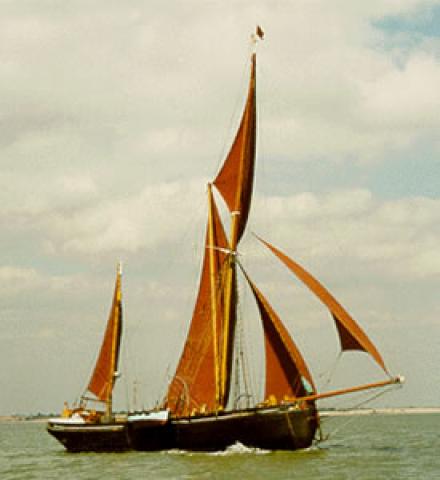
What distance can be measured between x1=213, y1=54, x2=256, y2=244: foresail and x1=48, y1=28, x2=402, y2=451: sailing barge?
0.05 m

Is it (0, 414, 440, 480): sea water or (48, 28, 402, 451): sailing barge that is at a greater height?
(48, 28, 402, 451): sailing barge

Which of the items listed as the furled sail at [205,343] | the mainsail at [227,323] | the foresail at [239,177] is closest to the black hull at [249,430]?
the mainsail at [227,323]

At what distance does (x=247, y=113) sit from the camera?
4809cm

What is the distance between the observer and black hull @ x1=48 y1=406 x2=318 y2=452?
1590 inches

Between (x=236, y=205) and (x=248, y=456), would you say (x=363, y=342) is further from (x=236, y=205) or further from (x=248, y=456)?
(x=236, y=205)

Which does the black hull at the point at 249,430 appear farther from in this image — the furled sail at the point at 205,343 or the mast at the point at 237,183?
the mast at the point at 237,183

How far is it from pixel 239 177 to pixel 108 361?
42.9 ft

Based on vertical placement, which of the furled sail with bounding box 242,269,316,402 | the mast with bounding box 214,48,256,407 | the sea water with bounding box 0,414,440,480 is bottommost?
the sea water with bounding box 0,414,440,480

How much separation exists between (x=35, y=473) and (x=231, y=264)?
47.6 feet

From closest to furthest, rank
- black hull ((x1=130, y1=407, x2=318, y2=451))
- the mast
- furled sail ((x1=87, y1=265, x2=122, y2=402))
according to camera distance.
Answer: black hull ((x1=130, y1=407, x2=318, y2=451))
the mast
furled sail ((x1=87, y1=265, x2=122, y2=402))

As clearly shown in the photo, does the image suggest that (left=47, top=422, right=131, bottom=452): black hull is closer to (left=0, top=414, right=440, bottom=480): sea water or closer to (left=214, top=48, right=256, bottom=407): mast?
(left=0, top=414, right=440, bottom=480): sea water

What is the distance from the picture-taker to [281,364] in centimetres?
4159

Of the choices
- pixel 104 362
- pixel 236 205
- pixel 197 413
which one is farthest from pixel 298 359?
pixel 104 362

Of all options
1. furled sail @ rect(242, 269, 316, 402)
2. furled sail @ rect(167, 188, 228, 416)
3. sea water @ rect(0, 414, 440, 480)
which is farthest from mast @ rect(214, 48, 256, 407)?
sea water @ rect(0, 414, 440, 480)
